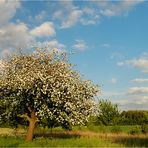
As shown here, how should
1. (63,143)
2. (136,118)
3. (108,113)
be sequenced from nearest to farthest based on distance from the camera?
(63,143), (108,113), (136,118)

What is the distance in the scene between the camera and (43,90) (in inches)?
1654

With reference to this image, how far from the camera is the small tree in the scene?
42469 mm

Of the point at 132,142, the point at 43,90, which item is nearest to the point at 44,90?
the point at 43,90

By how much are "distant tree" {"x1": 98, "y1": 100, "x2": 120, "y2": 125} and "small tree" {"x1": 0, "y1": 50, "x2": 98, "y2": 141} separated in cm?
3351

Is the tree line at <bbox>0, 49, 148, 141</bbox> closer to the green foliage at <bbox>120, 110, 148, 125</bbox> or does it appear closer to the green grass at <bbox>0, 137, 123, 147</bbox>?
the green grass at <bbox>0, 137, 123, 147</bbox>

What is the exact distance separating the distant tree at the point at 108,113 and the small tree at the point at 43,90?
33.5 m

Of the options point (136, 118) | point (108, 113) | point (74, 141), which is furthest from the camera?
point (136, 118)

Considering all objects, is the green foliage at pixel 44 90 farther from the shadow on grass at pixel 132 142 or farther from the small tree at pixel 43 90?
the shadow on grass at pixel 132 142

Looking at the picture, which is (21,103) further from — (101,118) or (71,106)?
(101,118)

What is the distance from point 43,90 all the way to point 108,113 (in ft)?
135

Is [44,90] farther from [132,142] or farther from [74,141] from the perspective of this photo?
[132,142]

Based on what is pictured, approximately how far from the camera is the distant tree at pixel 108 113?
3142 inches

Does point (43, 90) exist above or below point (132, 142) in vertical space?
above

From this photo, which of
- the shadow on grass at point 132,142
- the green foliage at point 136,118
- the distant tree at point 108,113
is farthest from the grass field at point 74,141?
the green foliage at point 136,118
